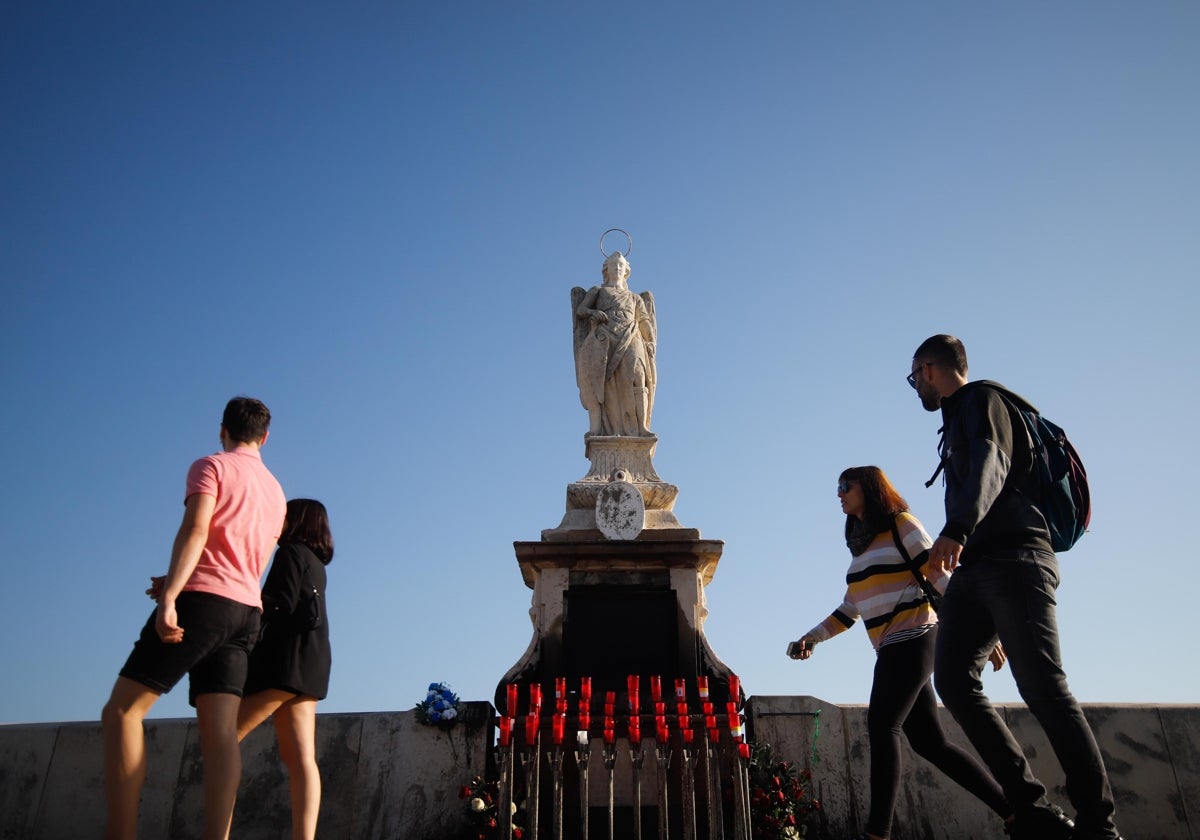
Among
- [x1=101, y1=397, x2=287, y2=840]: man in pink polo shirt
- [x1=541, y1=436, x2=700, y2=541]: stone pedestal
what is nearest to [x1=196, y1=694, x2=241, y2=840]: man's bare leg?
[x1=101, y1=397, x2=287, y2=840]: man in pink polo shirt

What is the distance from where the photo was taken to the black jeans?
300 cm

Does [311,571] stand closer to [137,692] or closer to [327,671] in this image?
[327,671]

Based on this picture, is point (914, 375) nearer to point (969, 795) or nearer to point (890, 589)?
point (890, 589)

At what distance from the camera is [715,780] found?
495 cm

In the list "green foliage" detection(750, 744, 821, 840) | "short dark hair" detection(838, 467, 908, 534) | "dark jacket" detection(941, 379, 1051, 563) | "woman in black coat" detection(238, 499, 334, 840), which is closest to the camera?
"dark jacket" detection(941, 379, 1051, 563)

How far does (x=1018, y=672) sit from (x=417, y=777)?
4.05 metres

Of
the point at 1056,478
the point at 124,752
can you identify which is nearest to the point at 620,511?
the point at 1056,478

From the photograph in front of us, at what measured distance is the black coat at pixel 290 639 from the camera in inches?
140

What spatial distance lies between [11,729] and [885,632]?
5543 millimetres

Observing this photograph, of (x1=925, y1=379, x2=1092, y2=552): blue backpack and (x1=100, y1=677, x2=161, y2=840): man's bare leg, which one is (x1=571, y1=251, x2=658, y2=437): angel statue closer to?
(x1=925, y1=379, x2=1092, y2=552): blue backpack

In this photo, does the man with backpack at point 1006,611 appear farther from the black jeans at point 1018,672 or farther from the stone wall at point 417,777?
the stone wall at point 417,777

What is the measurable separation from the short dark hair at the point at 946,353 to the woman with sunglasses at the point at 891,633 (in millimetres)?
781

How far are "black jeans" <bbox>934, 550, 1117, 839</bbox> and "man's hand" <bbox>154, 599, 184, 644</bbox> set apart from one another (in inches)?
111

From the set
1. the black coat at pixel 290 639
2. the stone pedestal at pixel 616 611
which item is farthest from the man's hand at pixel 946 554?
the stone pedestal at pixel 616 611
